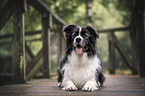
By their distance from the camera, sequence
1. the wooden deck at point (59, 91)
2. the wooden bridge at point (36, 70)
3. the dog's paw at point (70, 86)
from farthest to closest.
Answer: the dog's paw at point (70, 86), the wooden bridge at point (36, 70), the wooden deck at point (59, 91)

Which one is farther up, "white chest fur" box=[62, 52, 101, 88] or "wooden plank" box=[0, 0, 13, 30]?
"wooden plank" box=[0, 0, 13, 30]

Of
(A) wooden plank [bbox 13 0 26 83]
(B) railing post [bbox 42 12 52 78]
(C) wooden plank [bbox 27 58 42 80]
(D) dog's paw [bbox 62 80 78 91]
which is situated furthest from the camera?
(B) railing post [bbox 42 12 52 78]

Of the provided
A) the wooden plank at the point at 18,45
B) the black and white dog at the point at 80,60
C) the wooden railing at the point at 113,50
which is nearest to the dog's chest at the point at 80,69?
the black and white dog at the point at 80,60

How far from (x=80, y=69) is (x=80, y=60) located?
16cm

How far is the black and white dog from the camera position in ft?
8.96

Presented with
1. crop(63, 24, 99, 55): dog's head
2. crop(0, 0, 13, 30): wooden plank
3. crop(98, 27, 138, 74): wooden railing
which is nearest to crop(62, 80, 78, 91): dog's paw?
crop(63, 24, 99, 55): dog's head

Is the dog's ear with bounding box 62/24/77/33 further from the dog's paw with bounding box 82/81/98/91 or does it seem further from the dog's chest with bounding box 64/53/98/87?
the dog's paw with bounding box 82/81/98/91

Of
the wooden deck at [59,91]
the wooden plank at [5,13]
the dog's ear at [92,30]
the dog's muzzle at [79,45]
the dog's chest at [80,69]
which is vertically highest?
the wooden plank at [5,13]

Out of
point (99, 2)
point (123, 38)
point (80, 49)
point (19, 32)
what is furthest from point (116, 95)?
point (123, 38)

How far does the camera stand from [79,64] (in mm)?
2816

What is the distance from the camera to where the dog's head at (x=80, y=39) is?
272 cm

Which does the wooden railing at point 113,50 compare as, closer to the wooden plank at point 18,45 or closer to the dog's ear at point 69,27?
the dog's ear at point 69,27

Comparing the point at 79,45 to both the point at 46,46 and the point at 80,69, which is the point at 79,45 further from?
the point at 46,46

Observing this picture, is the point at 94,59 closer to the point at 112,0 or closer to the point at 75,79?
the point at 75,79
